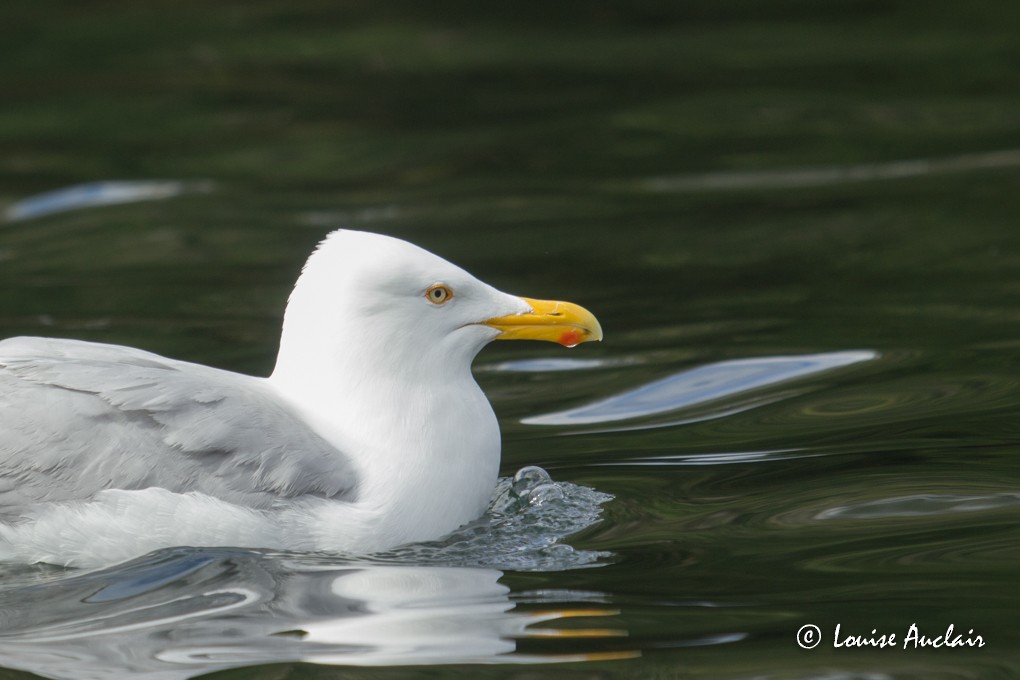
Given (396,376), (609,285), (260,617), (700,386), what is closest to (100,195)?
(609,285)

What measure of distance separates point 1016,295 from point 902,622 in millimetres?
4420

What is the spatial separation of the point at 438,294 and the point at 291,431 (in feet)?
2.61

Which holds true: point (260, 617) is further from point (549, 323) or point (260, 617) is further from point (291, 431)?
point (549, 323)

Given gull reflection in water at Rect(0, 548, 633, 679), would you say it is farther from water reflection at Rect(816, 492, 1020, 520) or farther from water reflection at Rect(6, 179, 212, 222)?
water reflection at Rect(6, 179, 212, 222)

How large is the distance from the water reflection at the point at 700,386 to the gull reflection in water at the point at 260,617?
7.04ft

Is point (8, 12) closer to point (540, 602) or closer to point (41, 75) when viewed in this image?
point (41, 75)

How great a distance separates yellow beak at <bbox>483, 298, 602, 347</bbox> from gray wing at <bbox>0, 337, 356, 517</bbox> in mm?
937

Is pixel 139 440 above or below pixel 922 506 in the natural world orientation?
above

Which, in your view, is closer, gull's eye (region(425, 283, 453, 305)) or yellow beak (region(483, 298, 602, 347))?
A: gull's eye (region(425, 283, 453, 305))

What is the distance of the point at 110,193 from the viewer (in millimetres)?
12094

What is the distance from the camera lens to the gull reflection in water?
4254 millimetres

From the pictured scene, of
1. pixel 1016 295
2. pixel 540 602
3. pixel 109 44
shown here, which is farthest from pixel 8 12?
pixel 540 602

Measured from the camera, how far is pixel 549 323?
19.1 feet

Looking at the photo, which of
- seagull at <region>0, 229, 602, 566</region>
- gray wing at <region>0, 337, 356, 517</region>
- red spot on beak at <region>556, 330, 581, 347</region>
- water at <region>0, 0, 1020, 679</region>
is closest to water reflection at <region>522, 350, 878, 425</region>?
water at <region>0, 0, 1020, 679</region>
